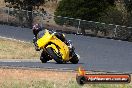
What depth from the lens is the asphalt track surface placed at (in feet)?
66.0

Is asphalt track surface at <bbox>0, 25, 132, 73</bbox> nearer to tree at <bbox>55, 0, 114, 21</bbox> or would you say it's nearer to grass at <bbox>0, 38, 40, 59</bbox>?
grass at <bbox>0, 38, 40, 59</bbox>

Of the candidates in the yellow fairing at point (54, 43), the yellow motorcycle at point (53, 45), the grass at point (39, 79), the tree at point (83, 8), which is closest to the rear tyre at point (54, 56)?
the yellow motorcycle at point (53, 45)

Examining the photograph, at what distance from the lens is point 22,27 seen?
39.8m

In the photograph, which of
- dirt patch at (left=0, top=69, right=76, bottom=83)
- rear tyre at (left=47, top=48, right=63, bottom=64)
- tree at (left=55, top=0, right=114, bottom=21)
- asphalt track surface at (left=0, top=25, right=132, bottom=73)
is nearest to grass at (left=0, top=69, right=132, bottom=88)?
dirt patch at (left=0, top=69, right=76, bottom=83)

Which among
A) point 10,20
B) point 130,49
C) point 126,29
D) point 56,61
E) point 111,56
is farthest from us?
point 10,20

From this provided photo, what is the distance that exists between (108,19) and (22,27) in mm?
7212

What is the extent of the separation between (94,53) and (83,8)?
773 inches

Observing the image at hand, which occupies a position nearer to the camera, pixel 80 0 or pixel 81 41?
pixel 81 41

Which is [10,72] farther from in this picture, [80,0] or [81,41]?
[80,0]

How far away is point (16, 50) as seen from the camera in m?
27.6

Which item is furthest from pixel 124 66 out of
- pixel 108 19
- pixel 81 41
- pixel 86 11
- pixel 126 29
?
pixel 86 11

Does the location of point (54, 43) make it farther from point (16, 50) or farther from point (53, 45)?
point (16, 50)

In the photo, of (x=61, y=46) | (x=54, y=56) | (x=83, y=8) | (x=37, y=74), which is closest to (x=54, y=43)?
(x=61, y=46)

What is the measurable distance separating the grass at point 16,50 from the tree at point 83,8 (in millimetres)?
15660
